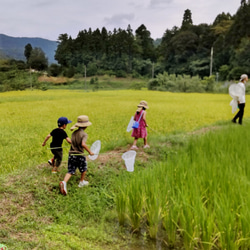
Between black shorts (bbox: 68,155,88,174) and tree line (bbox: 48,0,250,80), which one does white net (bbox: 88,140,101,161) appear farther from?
tree line (bbox: 48,0,250,80)

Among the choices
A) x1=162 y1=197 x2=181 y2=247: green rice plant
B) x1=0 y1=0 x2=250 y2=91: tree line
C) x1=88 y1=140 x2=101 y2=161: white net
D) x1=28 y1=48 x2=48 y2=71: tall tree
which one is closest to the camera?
x1=162 y1=197 x2=181 y2=247: green rice plant

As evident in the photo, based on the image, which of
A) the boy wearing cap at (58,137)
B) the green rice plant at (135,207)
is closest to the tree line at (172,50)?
the boy wearing cap at (58,137)

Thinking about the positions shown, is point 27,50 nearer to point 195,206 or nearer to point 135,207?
point 135,207

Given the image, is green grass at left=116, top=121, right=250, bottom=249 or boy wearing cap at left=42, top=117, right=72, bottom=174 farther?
boy wearing cap at left=42, top=117, right=72, bottom=174

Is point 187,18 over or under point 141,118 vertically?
over

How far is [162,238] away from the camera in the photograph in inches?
82.9

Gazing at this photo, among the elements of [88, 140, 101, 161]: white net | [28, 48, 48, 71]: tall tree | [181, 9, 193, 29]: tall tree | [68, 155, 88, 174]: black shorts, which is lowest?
[68, 155, 88, 174]: black shorts

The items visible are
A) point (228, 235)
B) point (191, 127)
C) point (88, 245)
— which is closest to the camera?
point (228, 235)

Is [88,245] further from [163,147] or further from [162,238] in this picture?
[163,147]

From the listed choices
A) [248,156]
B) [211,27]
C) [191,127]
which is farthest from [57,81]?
[211,27]

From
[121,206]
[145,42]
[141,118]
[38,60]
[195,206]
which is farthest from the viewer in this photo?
[145,42]

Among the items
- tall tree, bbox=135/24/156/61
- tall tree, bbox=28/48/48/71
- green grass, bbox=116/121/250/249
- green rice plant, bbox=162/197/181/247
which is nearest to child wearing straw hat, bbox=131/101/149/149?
green grass, bbox=116/121/250/249

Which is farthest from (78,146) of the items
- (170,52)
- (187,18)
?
(187,18)

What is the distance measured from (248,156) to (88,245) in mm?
2265
